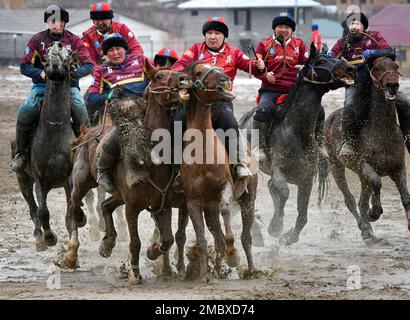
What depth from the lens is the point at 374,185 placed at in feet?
44.7

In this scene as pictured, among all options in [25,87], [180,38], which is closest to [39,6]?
[180,38]

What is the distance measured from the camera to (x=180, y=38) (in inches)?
3548

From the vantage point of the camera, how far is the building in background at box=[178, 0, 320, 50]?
3397 inches

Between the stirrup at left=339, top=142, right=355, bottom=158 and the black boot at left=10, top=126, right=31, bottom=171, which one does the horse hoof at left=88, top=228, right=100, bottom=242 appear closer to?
the black boot at left=10, top=126, right=31, bottom=171

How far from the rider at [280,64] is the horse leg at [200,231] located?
3.41 meters

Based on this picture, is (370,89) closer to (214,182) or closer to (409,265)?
(409,265)

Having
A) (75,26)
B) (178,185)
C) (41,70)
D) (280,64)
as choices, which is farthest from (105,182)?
(75,26)

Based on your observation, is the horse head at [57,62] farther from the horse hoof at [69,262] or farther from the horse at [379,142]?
the horse at [379,142]

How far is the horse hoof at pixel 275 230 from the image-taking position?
550 inches

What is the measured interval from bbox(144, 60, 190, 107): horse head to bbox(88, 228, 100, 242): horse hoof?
436 cm

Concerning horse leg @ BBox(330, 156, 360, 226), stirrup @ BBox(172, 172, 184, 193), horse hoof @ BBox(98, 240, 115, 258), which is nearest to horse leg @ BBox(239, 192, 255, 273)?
stirrup @ BBox(172, 172, 184, 193)

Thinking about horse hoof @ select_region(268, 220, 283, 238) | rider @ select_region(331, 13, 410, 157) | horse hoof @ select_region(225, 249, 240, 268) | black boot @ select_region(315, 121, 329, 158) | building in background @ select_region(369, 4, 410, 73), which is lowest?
horse hoof @ select_region(268, 220, 283, 238)

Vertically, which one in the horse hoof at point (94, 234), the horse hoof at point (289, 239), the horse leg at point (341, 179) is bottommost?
the horse hoof at point (94, 234)

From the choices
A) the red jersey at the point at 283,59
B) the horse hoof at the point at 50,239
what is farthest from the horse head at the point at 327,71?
the horse hoof at the point at 50,239
